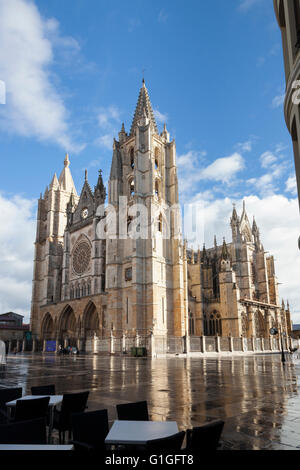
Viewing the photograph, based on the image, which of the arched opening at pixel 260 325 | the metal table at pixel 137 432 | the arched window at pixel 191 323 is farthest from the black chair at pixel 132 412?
the arched opening at pixel 260 325

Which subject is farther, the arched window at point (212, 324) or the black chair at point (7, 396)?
the arched window at point (212, 324)

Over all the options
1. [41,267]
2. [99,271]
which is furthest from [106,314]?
[41,267]

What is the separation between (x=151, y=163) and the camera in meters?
37.4

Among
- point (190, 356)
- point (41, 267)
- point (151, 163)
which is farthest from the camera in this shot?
point (41, 267)

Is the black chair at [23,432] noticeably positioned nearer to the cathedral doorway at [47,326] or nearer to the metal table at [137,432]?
the metal table at [137,432]

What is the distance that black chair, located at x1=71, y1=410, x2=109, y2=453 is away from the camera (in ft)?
11.6

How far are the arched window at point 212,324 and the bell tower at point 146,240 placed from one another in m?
8.64

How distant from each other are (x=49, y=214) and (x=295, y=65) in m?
50.0

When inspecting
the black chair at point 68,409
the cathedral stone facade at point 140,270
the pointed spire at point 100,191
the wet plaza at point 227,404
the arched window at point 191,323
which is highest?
the pointed spire at point 100,191

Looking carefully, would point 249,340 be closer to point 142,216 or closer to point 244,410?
point 142,216

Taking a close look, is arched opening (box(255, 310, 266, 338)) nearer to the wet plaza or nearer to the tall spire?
the tall spire

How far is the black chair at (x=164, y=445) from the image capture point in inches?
106

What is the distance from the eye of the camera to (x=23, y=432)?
3.28 metres

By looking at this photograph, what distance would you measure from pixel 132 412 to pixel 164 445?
1.63 meters
